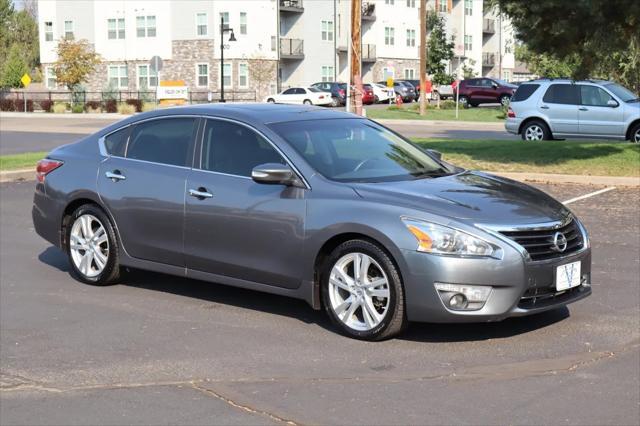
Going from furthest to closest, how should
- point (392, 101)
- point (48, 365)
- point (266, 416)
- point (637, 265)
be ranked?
point (392, 101)
point (637, 265)
point (48, 365)
point (266, 416)

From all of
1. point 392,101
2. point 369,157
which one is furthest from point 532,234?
point 392,101

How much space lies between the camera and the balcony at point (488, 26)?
326 ft

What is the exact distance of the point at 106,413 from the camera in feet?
17.7

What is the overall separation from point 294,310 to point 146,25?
207ft

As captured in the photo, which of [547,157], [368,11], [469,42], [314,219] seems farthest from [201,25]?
[314,219]

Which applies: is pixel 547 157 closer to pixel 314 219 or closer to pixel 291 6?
pixel 314 219

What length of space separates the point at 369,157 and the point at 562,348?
2159mm

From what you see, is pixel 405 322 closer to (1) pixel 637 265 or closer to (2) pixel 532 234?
(2) pixel 532 234

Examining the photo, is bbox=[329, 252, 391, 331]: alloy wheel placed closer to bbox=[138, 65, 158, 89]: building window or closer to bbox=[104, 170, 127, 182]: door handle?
bbox=[104, 170, 127, 182]: door handle

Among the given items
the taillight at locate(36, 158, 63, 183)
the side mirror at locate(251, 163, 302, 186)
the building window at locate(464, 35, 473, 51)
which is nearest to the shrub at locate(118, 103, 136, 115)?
the taillight at locate(36, 158, 63, 183)

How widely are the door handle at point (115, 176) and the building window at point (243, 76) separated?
58269mm

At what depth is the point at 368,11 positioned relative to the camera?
79312 millimetres

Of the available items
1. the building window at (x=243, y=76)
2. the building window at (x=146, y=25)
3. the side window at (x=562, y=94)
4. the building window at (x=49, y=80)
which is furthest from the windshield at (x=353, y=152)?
the building window at (x=49, y=80)

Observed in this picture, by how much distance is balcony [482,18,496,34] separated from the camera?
326ft
